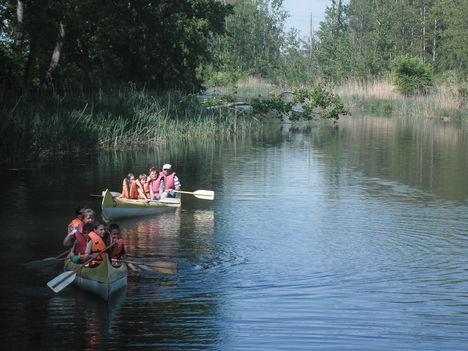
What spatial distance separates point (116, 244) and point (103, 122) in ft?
56.4

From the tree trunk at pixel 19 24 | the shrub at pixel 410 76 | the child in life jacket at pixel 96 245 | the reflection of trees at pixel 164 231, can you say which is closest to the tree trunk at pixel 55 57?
the tree trunk at pixel 19 24

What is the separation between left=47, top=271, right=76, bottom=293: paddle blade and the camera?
1121 cm

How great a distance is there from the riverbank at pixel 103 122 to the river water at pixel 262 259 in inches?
38.8

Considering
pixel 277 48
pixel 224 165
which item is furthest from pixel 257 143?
pixel 277 48

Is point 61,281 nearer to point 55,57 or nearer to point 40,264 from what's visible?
point 40,264

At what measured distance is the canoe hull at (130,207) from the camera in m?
17.2

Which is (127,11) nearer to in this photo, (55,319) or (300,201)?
(300,201)

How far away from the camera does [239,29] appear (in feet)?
292

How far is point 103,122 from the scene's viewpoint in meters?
29.1

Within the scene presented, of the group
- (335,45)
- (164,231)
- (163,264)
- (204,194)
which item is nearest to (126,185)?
(204,194)

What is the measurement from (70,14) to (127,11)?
271 inches

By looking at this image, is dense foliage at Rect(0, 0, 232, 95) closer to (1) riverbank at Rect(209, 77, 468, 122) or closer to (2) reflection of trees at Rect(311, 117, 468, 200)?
(1) riverbank at Rect(209, 77, 468, 122)

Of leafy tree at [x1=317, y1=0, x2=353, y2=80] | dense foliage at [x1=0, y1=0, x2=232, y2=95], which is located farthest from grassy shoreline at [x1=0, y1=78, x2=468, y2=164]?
leafy tree at [x1=317, y1=0, x2=353, y2=80]

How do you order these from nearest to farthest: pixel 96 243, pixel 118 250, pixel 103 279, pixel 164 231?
pixel 103 279, pixel 96 243, pixel 118 250, pixel 164 231
